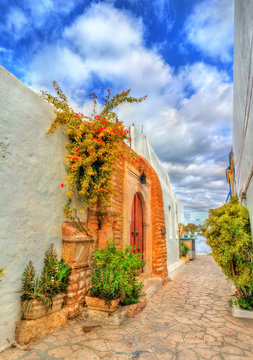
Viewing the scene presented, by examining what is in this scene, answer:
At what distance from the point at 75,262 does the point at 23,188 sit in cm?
136

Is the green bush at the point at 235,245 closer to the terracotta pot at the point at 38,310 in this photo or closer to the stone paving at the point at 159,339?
the stone paving at the point at 159,339

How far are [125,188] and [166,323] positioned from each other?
2670 millimetres

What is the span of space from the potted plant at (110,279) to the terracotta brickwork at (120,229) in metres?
0.17

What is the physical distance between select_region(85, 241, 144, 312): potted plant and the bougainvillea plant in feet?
2.84

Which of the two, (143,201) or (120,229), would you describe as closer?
(120,229)

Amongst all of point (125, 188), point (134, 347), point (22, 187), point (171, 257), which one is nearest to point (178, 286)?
point (171, 257)

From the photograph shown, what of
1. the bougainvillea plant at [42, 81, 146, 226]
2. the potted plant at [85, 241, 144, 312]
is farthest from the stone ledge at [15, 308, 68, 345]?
the bougainvillea plant at [42, 81, 146, 226]

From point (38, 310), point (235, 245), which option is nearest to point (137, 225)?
point (235, 245)

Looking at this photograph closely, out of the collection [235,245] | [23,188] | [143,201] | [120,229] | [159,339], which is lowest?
[159,339]

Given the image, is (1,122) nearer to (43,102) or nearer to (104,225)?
(43,102)

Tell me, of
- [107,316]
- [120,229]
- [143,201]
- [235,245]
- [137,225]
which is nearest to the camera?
[107,316]

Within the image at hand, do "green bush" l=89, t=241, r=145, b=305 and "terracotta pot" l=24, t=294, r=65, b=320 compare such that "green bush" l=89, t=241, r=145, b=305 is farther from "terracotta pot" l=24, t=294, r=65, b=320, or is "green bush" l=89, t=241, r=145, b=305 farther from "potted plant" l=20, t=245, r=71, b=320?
"terracotta pot" l=24, t=294, r=65, b=320

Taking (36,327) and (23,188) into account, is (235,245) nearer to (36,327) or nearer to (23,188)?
(36,327)

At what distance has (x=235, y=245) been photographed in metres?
3.54
